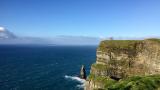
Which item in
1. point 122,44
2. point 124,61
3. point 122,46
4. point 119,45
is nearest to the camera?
point 124,61

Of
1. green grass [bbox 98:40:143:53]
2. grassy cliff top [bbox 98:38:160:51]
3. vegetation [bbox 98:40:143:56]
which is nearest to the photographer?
grassy cliff top [bbox 98:38:160:51]

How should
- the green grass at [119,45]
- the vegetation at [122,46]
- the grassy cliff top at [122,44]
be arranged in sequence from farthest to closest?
the green grass at [119,45] < the vegetation at [122,46] < the grassy cliff top at [122,44]

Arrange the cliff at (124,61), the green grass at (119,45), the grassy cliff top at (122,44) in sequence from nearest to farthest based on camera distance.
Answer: the cliff at (124,61) < the grassy cliff top at (122,44) < the green grass at (119,45)

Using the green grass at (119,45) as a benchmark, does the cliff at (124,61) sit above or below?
below

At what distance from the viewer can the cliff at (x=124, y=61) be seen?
298 feet

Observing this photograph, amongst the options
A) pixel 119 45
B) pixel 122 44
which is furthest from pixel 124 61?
pixel 122 44

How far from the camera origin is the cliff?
90.8 m

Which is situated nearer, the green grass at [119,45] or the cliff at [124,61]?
the cliff at [124,61]

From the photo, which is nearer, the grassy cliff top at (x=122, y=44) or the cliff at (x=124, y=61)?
the cliff at (x=124, y=61)

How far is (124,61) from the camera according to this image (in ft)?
332

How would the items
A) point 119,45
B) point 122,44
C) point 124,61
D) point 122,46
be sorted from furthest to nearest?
point 122,44 → point 119,45 → point 122,46 → point 124,61

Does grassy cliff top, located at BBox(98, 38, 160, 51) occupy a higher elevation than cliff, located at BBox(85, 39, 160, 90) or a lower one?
higher

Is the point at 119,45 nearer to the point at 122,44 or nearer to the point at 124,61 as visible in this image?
the point at 122,44

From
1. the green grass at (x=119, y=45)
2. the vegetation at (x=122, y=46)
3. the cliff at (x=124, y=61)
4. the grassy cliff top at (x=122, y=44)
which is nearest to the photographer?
the cliff at (x=124, y=61)
